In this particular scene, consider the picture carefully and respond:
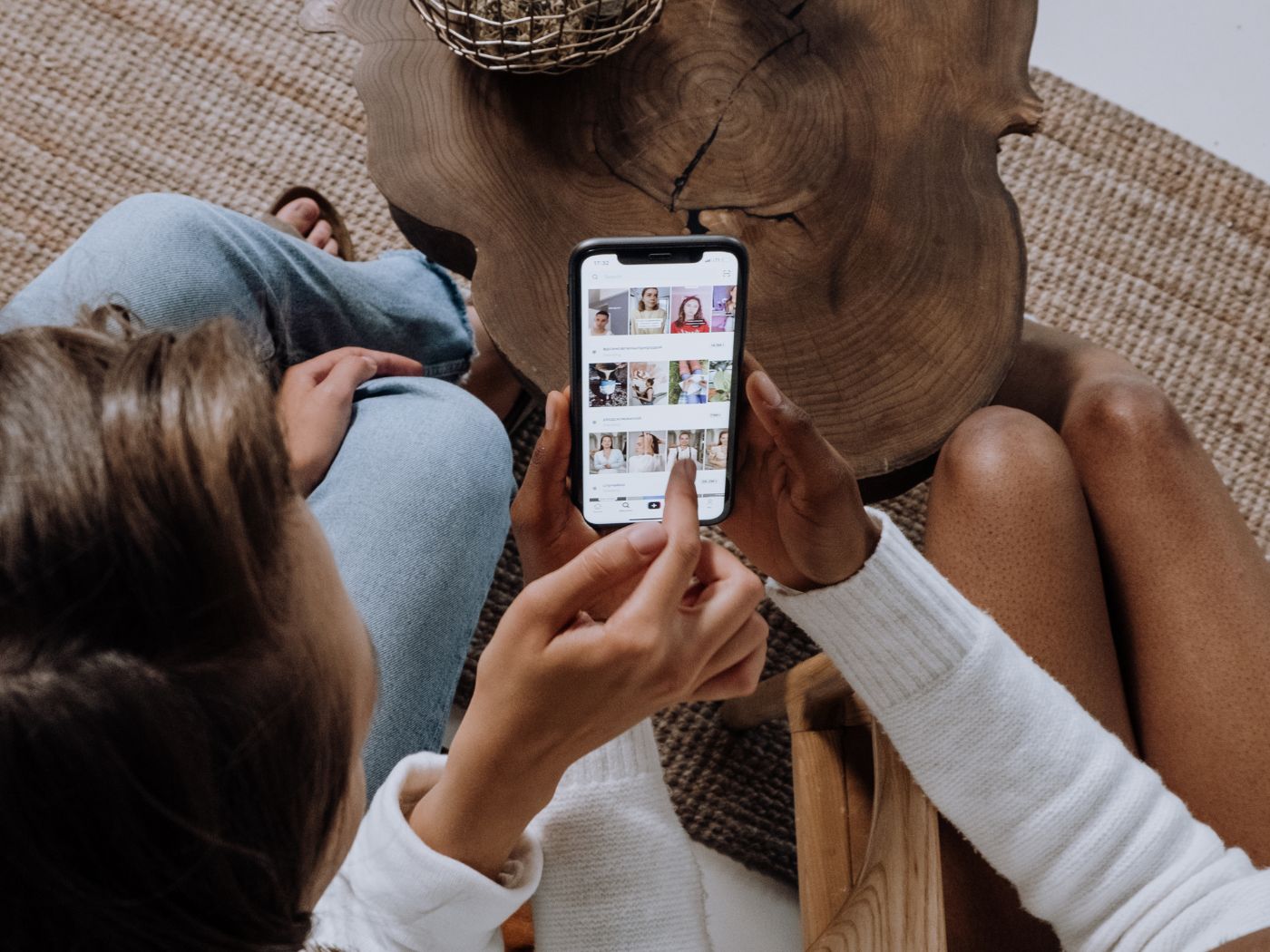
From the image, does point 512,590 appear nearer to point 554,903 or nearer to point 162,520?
point 554,903

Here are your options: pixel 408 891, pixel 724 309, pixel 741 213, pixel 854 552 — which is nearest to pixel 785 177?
pixel 741 213

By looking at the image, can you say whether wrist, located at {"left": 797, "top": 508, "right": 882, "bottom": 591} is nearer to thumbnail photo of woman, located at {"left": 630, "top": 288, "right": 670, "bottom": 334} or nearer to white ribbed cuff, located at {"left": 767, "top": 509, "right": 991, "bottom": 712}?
white ribbed cuff, located at {"left": 767, "top": 509, "right": 991, "bottom": 712}

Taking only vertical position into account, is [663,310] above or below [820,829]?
above

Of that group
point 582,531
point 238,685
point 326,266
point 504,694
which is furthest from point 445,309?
point 238,685

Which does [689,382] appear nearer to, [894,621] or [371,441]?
[894,621]

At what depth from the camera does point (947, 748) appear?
1.99ft

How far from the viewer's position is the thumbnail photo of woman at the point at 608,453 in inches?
24.8

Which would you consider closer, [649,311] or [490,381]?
[649,311]

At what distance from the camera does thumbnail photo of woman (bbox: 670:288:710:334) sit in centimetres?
60

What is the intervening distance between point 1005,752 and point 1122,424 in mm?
310

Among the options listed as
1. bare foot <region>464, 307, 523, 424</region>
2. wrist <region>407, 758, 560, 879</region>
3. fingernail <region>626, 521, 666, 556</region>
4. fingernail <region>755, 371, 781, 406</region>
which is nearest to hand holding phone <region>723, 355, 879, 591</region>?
fingernail <region>755, 371, 781, 406</region>

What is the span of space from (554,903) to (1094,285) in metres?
1.07

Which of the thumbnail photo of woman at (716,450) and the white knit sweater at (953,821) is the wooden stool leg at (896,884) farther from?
the thumbnail photo of woman at (716,450)

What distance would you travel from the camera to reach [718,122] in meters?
0.79
